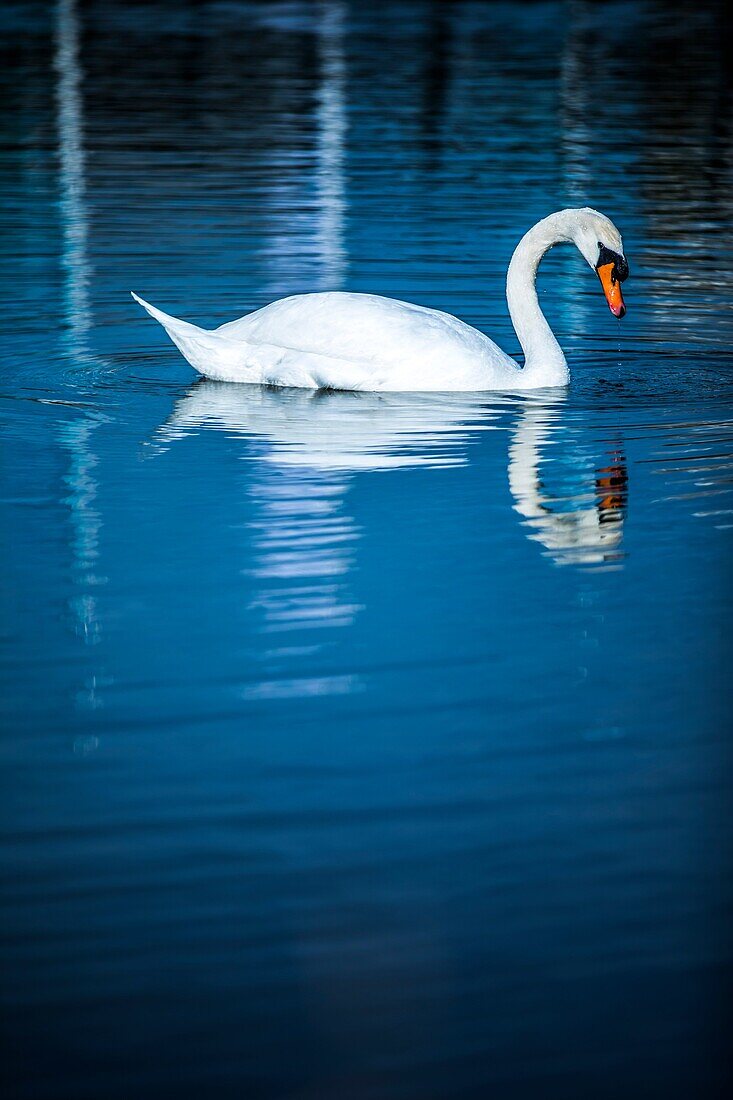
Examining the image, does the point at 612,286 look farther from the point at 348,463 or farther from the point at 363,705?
the point at 363,705

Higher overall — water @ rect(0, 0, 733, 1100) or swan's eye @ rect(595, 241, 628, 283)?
swan's eye @ rect(595, 241, 628, 283)

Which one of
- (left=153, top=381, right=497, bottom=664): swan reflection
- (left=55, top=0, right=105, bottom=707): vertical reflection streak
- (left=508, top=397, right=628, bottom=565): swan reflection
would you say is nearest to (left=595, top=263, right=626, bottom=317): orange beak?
(left=508, top=397, right=628, bottom=565): swan reflection

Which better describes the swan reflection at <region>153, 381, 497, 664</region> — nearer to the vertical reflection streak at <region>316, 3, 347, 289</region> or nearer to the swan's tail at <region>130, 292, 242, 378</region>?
the swan's tail at <region>130, 292, 242, 378</region>

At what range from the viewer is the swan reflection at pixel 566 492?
847cm

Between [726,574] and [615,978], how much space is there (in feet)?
11.4

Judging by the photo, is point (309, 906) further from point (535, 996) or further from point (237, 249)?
point (237, 249)

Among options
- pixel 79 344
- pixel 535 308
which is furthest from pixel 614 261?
pixel 79 344

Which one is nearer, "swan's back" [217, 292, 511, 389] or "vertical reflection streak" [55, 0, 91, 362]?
"swan's back" [217, 292, 511, 389]

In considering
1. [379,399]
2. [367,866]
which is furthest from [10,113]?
[367,866]

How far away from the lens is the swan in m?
11.2

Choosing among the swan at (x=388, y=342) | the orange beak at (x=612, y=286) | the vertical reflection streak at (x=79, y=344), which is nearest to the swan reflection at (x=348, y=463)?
the swan at (x=388, y=342)

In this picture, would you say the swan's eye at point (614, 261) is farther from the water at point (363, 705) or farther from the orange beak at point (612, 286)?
the water at point (363, 705)

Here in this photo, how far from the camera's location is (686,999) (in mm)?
4762

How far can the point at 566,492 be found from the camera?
934 cm
